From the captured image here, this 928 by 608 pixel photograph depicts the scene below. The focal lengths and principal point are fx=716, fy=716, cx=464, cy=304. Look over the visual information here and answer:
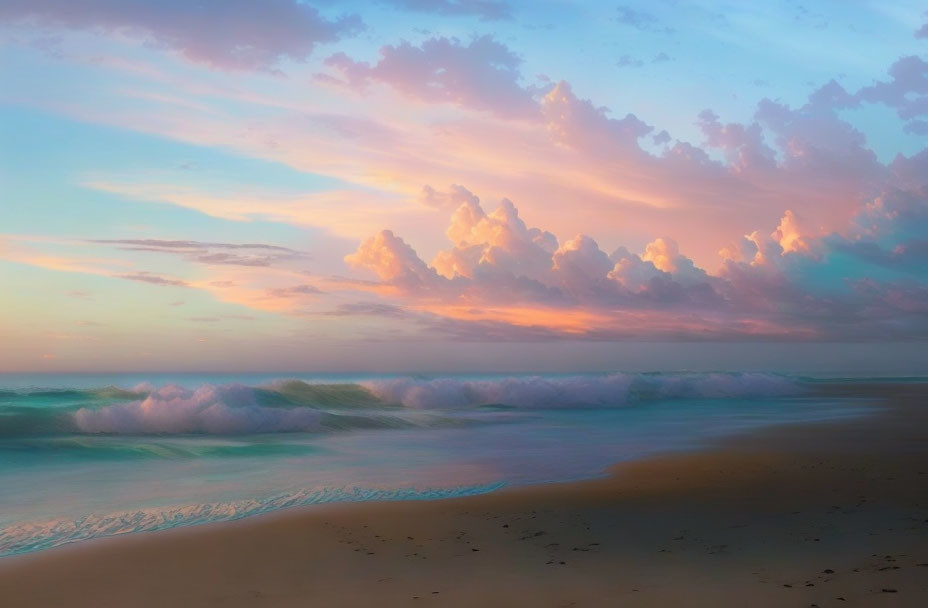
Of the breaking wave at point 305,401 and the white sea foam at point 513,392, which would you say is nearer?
the breaking wave at point 305,401

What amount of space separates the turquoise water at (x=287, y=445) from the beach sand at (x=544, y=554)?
3.71 feet

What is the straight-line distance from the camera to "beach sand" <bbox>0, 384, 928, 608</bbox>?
595 cm

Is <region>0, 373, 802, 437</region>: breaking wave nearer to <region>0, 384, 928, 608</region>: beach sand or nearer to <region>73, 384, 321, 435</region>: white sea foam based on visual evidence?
<region>73, 384, 321, 435</region>: white sea foam

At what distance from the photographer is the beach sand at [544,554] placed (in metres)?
5.95

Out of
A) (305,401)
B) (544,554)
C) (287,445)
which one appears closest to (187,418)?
(287,445)

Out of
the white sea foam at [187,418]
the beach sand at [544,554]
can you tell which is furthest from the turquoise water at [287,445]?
the beach sand at [544,554]

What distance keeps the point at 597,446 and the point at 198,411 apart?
11.7 meters

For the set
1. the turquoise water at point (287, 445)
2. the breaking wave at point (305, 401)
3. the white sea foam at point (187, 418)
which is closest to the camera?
the turquoise water at point (287, 445)

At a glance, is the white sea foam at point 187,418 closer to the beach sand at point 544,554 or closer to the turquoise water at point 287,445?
the turquoise water at point 287,445

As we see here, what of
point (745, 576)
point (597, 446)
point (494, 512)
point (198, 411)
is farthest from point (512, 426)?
point (745, 576)

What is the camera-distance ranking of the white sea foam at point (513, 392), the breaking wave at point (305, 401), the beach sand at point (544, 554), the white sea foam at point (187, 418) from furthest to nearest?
the white sea foam at point (513, 392), the breaking wave at point (305, 401), the white sea foam at point (187, 418), the beach sand at point (544, 554)

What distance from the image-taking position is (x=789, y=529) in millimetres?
7996

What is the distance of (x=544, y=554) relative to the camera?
23.6 ft

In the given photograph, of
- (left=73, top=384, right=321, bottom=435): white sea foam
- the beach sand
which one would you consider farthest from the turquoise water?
the beach sand
